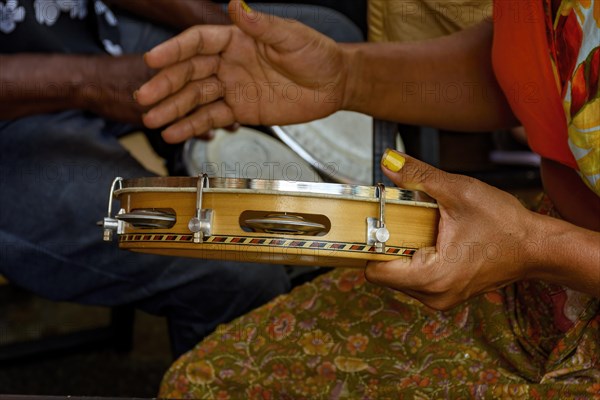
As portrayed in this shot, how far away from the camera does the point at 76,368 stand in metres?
1.91

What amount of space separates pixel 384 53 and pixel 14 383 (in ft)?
4.06

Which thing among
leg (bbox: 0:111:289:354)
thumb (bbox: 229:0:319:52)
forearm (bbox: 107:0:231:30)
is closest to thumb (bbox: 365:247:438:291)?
thumb (bbox: 229:0:319:52)

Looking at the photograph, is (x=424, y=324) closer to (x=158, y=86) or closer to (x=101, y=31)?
(x=158, y=86)

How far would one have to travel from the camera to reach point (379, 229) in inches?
27.8

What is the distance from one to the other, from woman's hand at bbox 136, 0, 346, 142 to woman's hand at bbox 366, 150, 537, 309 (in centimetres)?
40

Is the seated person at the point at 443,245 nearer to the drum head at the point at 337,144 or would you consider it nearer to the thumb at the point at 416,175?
the thumb at the point at 416,175

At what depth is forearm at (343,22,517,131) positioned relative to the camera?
1.17m

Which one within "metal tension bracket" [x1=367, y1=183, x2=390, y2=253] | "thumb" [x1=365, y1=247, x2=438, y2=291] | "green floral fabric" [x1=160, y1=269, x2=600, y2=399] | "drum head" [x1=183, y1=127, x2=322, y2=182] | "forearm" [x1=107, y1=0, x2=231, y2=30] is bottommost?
"green floral fabric" [x1=160, y1=269, x2=600, y2=399]

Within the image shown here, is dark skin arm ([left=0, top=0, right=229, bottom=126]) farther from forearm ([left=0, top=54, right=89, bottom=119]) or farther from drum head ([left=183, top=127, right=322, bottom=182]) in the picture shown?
drum head ([left=183, top=127, right=322, bottom=182])

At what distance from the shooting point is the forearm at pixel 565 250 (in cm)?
80

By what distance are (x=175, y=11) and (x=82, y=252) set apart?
0.58 metres

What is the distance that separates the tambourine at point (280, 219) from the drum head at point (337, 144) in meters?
0.76

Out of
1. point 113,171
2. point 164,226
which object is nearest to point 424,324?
point 164,226

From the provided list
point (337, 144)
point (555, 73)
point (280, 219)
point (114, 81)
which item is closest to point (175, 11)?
point (114, 81)
